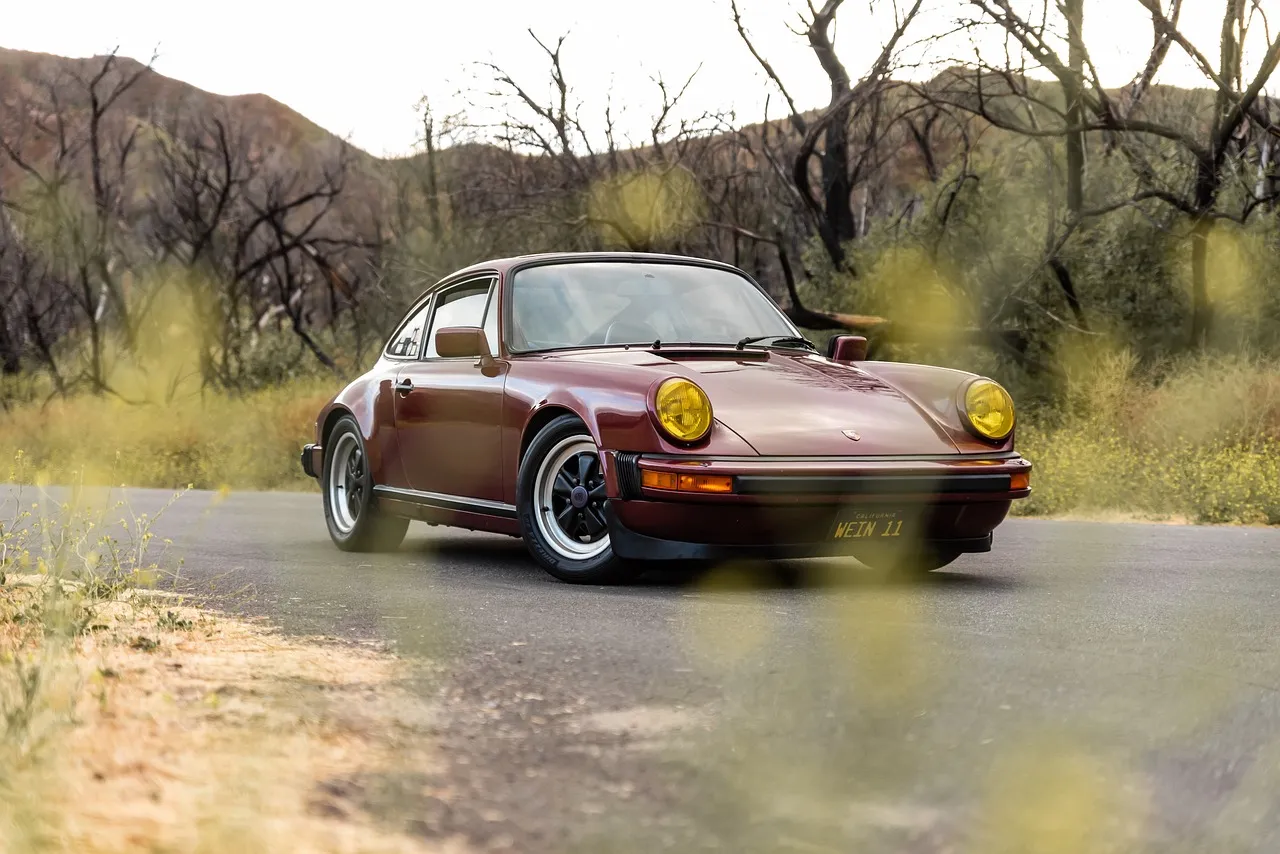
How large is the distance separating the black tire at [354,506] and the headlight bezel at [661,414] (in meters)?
2.66

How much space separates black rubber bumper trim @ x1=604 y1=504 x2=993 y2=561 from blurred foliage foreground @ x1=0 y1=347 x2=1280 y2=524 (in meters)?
2.21

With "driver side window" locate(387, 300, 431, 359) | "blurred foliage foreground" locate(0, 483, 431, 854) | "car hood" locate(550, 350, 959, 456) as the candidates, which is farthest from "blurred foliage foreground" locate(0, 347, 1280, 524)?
"car hood" locate(550, 350, 959, 456)

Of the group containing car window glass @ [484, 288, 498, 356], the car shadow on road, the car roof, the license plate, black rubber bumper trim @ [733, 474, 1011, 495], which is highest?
the car roof

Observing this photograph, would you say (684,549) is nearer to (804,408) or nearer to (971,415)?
(804,408)

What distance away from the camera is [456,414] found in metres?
8.12

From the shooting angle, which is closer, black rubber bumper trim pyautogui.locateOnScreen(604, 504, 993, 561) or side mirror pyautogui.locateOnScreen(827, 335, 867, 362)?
black rubber bumper trim pyautogui.locateOnScreen(604, 504, 993, 561)

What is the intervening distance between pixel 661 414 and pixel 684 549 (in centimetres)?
56

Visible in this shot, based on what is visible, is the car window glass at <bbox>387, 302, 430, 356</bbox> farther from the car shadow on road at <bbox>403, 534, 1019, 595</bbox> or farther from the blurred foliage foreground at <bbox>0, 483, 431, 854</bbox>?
the blurred foliage foreground at <bbox>0, 483, 431, 854</bbox>

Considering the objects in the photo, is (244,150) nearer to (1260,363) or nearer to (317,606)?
(1260,363)

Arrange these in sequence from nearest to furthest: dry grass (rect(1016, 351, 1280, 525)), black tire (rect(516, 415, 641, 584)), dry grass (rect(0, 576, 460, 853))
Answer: dry grass (rect(0, 576, 460, 853))
black tire (rect(516, 415, 641, 584))
dry grass (rect(1016, 351, 1280, 525))

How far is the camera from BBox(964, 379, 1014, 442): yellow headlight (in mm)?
7324

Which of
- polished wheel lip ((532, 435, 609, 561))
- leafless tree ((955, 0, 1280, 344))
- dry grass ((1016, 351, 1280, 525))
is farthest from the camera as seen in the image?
leafless tree ((955, 0, 1280, 344))

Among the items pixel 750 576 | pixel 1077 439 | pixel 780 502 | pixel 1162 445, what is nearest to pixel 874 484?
pixel 780 502

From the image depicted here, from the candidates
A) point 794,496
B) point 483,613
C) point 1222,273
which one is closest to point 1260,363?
point 1222,273
